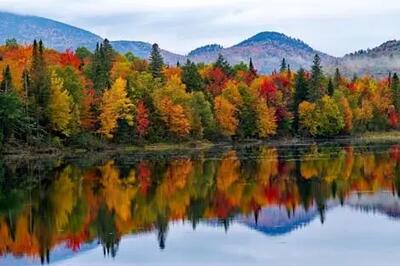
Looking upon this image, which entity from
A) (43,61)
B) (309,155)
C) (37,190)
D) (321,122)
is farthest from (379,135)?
(37,190)

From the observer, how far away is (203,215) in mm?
42281

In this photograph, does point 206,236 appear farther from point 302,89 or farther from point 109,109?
point 302,89

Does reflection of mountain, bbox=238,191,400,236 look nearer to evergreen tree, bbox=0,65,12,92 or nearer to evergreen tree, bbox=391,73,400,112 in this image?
evergreen tree, bbox=0,65,12,92

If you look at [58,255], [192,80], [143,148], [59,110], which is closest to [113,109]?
[143,148]

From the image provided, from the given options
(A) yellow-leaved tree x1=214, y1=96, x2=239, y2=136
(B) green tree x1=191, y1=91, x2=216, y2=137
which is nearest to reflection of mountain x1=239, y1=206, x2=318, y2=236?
(B) green tree x1=191, y1=91, x2=216, y2=137

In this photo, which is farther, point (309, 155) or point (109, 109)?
point (109, 109)

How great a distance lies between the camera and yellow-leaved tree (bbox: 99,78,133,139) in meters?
106

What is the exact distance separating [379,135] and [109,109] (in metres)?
67.2

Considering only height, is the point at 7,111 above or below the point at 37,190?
above

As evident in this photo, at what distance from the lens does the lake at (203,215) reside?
3186cm

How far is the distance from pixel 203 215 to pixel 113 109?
67.2 m

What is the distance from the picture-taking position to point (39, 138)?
97.5 metres

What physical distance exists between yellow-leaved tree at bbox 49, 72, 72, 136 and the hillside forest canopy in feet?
0.43

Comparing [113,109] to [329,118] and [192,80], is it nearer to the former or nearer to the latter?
[192,80]
